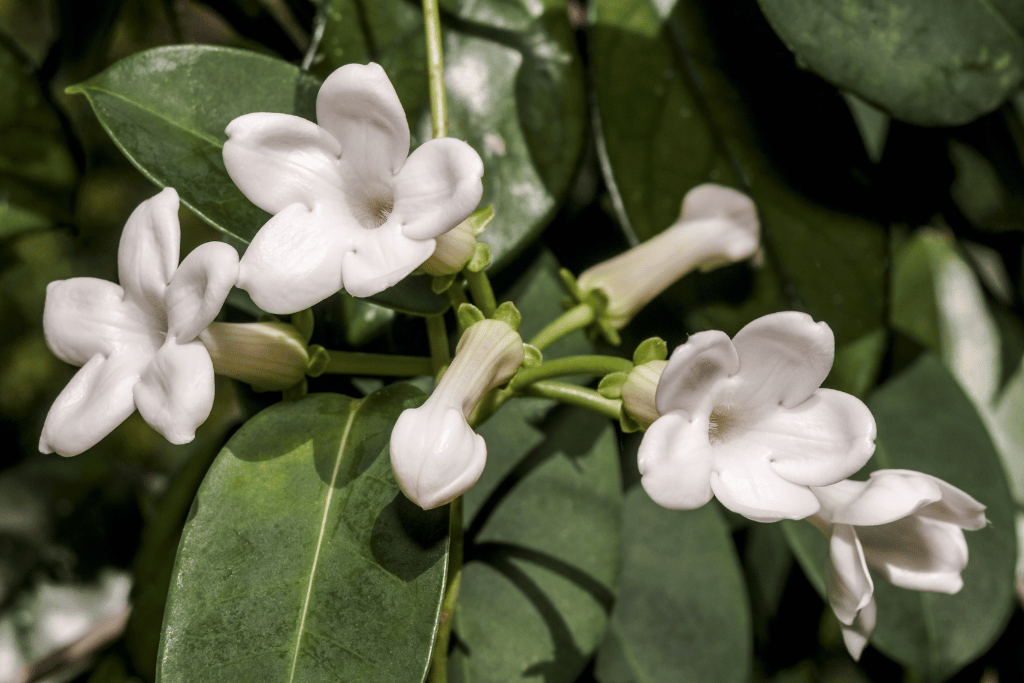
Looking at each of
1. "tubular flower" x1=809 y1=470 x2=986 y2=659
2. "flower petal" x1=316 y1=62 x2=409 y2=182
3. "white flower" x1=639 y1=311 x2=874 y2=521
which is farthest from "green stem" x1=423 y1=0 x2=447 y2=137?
"tubular flower" x1=809 y1=470 x2=986 y2=659

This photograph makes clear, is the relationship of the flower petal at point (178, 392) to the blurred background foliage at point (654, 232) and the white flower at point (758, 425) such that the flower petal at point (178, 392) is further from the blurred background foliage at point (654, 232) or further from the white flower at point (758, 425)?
the white flower at point (758, 425)

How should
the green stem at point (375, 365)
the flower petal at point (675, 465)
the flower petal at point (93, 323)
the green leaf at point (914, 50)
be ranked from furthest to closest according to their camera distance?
the green leaf at point (914, 50) < the green stem at point (375, 365) < the flower petal at point (93, 323) < the flower petal at point (675, 465)

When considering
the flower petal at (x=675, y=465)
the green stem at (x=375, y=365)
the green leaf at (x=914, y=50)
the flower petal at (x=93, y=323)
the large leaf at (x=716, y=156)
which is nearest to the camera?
the flower petal at (x=675, y=465)

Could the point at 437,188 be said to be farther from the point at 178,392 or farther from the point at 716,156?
the point at 716,156

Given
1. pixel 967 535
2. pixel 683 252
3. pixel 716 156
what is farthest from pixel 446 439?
pixel 967 535

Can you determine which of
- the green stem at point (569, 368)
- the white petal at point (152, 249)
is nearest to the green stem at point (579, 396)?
the green stem at point (569, 368)

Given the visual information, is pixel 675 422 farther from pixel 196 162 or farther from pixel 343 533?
pixel 196 162

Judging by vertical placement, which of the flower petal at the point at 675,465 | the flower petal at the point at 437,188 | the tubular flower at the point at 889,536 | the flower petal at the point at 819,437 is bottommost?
the tubular flower at the point at 889,536

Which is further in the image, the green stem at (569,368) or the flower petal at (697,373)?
the green stem at (569,368)
